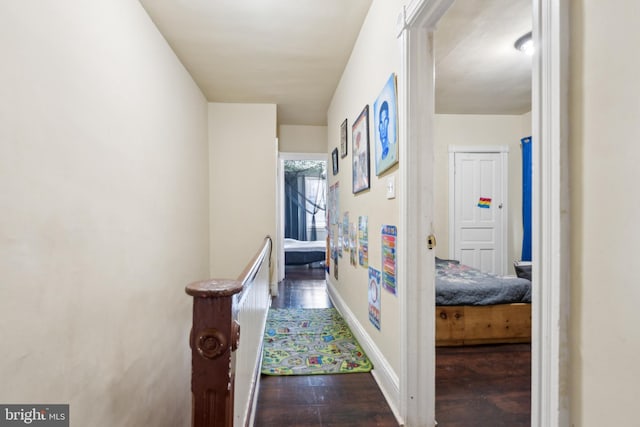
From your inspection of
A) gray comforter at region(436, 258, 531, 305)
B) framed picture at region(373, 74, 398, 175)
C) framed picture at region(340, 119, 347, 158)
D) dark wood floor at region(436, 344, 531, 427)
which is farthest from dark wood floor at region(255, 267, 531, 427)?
framed picture at region(340, 119, 347, 158)

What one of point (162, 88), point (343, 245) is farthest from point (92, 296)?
point (343, 245)

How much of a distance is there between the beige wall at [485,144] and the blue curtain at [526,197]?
7cm

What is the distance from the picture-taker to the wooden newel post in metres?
0.79

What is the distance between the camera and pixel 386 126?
6.02 ft

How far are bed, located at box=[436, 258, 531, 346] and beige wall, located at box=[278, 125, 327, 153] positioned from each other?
10.6 feet

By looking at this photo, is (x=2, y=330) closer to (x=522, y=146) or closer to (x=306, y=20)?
(x=306, y=20)

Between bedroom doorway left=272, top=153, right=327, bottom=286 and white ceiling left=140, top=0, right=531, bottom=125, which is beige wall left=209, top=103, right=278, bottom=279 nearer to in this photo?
white ceiling left=140, top=0, right=531, bottom=125

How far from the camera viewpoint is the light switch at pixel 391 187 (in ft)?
5.69

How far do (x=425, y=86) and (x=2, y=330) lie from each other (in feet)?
6.55

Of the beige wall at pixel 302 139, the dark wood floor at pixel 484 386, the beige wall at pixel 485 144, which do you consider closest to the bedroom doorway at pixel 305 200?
the beige wall at pixel 302 139

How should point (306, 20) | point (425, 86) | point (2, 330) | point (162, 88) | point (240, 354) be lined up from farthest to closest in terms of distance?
1. point (162, 88)
2. point (306, 20)
3. point (425, 86)
4. point (240, 354)
5. point (2, 330)

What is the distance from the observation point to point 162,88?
2551 millimetres

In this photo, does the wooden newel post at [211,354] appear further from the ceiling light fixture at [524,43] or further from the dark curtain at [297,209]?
the dark curtain at [297,209]

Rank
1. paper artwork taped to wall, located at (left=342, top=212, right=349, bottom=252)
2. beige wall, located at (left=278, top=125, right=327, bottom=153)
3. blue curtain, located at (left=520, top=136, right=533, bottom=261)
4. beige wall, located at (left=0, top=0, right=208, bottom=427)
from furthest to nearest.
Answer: beige wall, located at (left=278, top=125, right=327, bottom=153), blue curtain, located at (left=520, top=136, right=533, bottom=261), paper artwork taped to wall, located at (left=342, top=212, right=349, bottom=252), beige wall, located at (left=0, top=0, right=208, bottom=427)
